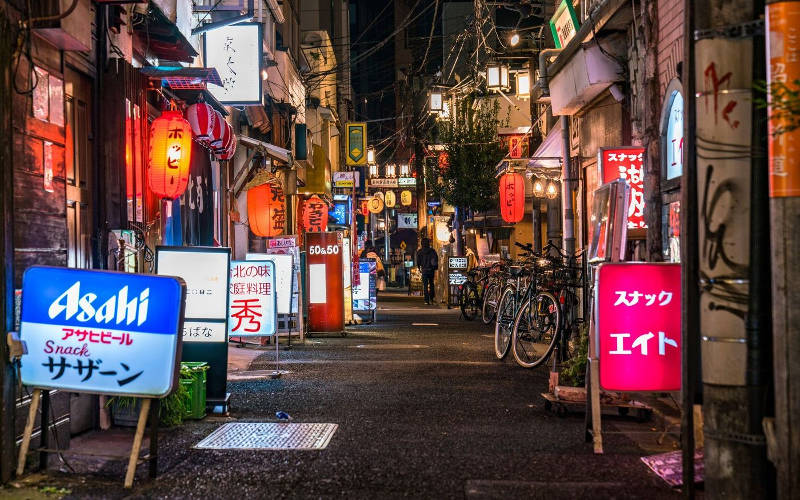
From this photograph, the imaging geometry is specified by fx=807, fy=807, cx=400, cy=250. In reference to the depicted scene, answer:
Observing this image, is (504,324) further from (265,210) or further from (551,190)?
(551,190)

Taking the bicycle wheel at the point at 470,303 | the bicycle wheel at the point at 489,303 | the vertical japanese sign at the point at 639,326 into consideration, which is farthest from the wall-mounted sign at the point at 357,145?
the vertical japanese sign at the point at 639,326

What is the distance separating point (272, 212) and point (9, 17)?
1492 centimetres

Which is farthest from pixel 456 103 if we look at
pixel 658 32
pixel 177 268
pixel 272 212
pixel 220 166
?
pixel 177 268

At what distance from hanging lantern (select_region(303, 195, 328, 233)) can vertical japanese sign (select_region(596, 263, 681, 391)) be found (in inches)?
804

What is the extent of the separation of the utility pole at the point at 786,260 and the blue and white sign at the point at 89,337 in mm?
4049

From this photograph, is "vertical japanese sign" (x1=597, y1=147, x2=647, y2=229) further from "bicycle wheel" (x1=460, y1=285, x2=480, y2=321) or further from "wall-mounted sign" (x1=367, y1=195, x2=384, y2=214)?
"wall-mounted sign" (x1=367, y1=195, x2=384, y2=214)

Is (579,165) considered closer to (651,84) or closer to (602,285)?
(651,84)

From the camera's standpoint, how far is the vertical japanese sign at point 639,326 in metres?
6.47

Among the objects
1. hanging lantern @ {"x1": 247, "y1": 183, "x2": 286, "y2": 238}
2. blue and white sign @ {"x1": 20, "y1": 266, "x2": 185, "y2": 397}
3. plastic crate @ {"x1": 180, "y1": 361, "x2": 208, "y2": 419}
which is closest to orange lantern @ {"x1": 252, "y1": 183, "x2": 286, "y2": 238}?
hanging lantern @ {"x1": 247, "y1": 183, "x2": 286, "y2": 238}

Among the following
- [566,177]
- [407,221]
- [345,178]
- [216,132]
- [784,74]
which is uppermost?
[345,178]

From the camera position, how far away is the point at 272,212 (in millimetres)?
20953

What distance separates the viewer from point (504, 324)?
13.0 metres

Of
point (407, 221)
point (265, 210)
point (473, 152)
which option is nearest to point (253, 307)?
point (265, 210)

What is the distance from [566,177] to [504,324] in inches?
234
